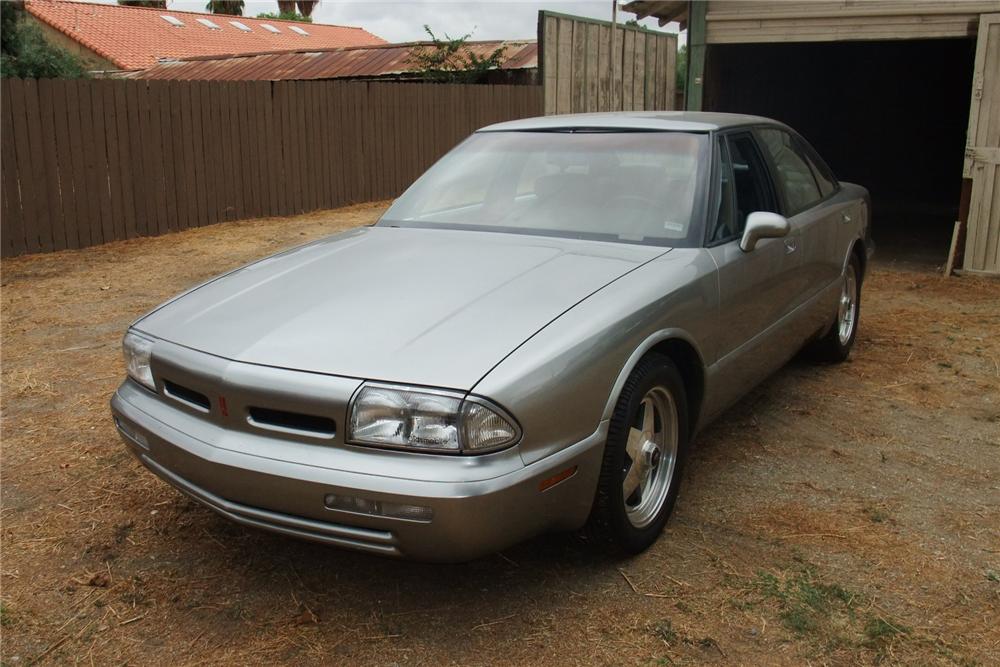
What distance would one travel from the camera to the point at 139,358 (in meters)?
3.23

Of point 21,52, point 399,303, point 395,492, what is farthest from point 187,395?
point 21,52

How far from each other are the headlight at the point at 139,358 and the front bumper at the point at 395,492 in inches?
13.8

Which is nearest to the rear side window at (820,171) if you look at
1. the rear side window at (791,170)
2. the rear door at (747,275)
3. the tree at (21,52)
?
the rear side window at (791,170)

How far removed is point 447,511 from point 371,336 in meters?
0.65

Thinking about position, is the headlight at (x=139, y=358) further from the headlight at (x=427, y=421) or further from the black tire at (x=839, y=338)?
the black tire at (x=839, y=338)

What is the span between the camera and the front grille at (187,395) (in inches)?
116

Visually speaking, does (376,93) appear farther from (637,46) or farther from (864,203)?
(864,203)

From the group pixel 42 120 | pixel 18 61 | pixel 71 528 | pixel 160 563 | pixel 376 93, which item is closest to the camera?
pixel 160 563

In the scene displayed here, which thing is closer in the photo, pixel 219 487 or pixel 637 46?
pixel 219 487

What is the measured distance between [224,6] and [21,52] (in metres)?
39.7

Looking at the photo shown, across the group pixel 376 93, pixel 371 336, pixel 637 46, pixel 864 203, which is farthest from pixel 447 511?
pixel 637 46

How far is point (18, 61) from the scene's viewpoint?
1722cm

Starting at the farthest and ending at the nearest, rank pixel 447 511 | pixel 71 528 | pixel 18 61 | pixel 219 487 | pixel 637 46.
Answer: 1. pixel 18 61
2. pixel 637 46
3. pixel 71 528
4. pixel 219 487
5. pixel 447 511

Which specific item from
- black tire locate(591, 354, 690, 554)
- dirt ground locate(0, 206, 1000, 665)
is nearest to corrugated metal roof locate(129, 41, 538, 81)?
dirt ground locate(0, 206, 1000, 665)
